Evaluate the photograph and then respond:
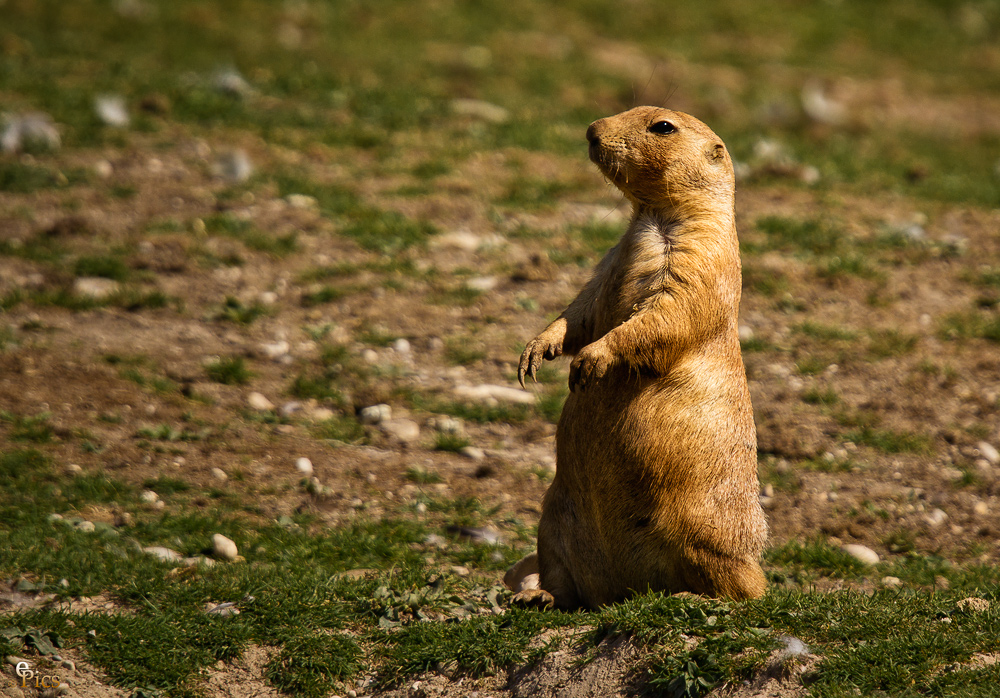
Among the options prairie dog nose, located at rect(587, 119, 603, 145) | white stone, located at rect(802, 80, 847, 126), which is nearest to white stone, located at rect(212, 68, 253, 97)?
white stone, located at rect(802, 80, 847, 126)

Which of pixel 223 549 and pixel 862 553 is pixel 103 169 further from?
pixel 862 553

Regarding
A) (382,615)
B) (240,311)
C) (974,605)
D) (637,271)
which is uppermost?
(637,271)

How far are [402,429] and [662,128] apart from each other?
284 centimetres

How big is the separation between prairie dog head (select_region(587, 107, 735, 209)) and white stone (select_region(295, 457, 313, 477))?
104 inches

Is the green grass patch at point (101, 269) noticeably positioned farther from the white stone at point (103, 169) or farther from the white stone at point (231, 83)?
the white stone at point (231, 83)

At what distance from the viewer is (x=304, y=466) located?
20.1ft

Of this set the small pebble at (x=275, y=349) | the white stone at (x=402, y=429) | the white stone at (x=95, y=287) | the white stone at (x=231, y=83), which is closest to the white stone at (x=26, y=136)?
the white stone at (x=231, y=83)

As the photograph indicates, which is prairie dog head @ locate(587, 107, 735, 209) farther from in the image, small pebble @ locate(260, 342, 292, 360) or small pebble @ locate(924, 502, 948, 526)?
small pebble @ locate(260, 342, 292, 360)

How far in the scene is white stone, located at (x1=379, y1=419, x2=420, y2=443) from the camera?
259 inches

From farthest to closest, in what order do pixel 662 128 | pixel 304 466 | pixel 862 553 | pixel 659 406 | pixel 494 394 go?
pixel 494 394 < pixel 304 466 < pixel 862 553 < pixel 662 128 < pixel 659 406

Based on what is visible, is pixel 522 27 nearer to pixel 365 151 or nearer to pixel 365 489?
pixel 365 151

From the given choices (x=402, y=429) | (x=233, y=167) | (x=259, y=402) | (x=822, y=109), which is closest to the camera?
(x=402, y=429)

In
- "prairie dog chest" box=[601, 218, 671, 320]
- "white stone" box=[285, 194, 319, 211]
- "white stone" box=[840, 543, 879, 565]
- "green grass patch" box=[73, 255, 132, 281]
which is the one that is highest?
"prairie dog chest" box=[601, 218, 671, 320]

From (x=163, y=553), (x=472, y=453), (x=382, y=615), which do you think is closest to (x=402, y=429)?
(x=472, y=453)
